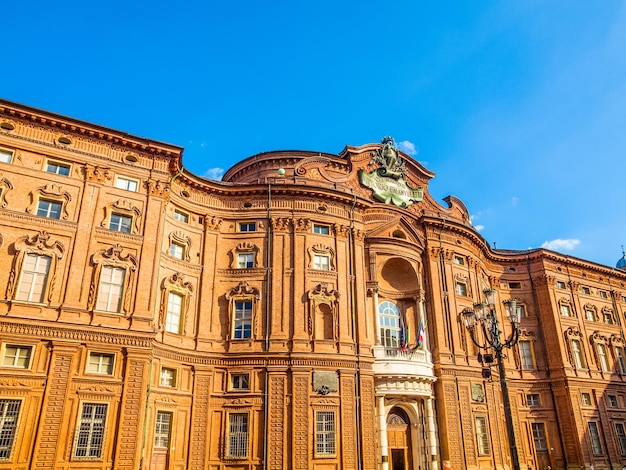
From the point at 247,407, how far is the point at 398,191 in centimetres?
1992

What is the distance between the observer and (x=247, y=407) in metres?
29.0

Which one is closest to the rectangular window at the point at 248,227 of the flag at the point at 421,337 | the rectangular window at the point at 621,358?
the flag at the point at 421,337

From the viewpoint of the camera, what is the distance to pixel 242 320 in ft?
103

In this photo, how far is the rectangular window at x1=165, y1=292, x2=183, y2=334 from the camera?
29.3 meters

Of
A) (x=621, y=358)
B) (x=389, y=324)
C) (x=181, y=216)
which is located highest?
(x=181, y=216)

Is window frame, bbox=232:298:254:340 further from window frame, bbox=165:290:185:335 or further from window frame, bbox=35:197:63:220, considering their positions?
window frame, bbox=35:197:63:220

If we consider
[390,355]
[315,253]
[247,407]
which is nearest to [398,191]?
[315,253]

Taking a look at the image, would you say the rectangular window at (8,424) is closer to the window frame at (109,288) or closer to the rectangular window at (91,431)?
the rectangular window at (91,431)

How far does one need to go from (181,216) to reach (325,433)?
1579 centimetres

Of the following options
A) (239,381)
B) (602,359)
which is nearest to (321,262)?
(239,381)

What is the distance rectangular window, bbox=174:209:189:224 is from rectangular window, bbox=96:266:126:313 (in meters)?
5.91

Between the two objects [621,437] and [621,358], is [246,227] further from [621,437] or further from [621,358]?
[621,358]

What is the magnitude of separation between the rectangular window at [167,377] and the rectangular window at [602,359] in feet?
125

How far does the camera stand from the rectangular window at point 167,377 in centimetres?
2778
